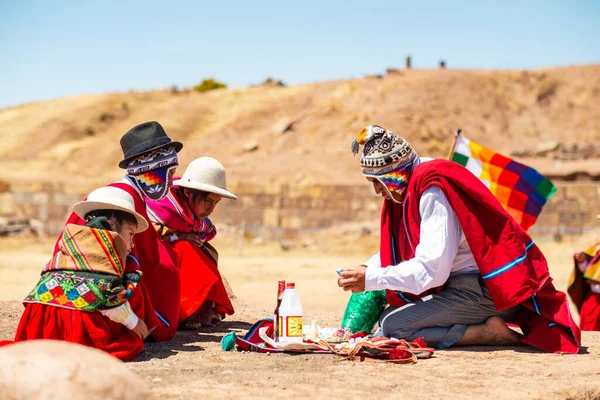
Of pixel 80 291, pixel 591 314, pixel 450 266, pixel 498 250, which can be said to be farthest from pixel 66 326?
pixel 591 314

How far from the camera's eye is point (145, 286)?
577 centimetres

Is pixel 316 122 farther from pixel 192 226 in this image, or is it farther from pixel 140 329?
pixel 140 329

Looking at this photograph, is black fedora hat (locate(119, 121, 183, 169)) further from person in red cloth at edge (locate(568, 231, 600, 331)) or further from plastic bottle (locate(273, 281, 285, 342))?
person in red cloth at edge (locate(568, 231, 600, 331))

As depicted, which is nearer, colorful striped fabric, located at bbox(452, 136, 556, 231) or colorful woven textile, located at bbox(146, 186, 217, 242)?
colorful woven textile, located at bbox(146, 186, 217, 242)

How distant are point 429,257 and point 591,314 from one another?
144 inches

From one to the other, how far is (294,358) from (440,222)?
136 cm

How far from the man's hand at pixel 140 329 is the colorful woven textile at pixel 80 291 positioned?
26 centimetres

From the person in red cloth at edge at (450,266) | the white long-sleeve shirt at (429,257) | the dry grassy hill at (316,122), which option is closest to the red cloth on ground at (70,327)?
the person in red cloth at edge at (450,266)

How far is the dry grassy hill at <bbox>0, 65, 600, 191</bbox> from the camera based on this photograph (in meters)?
31.9

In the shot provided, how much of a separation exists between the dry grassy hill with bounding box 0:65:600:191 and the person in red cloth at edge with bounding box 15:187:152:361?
71.6 feet

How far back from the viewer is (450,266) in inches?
219

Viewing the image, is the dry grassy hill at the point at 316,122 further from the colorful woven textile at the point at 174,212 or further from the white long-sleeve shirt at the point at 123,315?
A: the white long-sleeve shirt at the point at 123,315

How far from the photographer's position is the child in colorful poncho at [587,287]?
8.31m

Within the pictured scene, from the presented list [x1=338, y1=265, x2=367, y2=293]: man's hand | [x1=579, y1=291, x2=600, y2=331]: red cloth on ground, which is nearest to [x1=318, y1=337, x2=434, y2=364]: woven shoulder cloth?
[x1=338, y1=265, x2=367, y2=293]: man's hand
